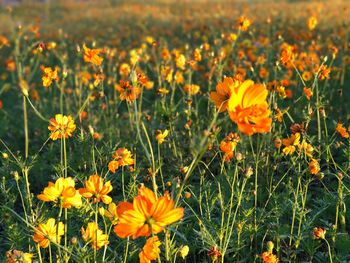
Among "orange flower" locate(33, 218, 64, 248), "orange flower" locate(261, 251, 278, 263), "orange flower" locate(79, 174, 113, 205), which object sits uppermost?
"orange flower" locate(79, 174, 113, 205)

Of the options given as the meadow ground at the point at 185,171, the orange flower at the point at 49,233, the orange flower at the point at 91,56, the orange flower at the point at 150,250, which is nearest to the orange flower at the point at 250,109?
the meadow ground at the point at 185,171

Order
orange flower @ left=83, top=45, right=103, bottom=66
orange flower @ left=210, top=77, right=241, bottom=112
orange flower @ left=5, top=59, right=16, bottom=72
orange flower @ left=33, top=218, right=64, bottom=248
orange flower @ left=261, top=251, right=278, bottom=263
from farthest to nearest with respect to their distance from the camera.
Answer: orange flower @ left=5, top=59, right=16, bottom=72 → orange flower @ left=83, top=45, right=103, bottom=66 → orange flower @ left=261, top=251, right=278, bottom=263 → orange flower @ left=33, top=218, right=64, bottom=248 → orange flower @ left=210, top=77, right=241, bottom=112

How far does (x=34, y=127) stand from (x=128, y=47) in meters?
2.89

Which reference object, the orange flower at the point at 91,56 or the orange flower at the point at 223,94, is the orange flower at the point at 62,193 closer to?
the orange flower at the point at 223,94

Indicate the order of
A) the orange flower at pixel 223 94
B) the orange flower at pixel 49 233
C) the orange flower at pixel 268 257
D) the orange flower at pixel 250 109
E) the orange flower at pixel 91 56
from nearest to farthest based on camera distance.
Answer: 1. the orange flower at pixel 250 109
2. the orange flower at pixel 223 94
3. the orange flower at pixel 49 233
4. the orange flower at pixel 268 257
5. the orange flower at pixel 91 56

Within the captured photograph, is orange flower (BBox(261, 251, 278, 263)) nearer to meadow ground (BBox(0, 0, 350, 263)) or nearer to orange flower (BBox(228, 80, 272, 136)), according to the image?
meadow ground (BBox(0, 0, 350, 263))

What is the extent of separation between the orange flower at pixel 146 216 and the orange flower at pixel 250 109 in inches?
10.5

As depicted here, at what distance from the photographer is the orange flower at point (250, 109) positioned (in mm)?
1245

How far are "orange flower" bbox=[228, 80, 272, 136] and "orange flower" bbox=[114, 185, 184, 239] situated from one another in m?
0.27

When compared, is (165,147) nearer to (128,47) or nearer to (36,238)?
(36,238)

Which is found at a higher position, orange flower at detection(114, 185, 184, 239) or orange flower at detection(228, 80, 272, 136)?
orange flower at detection(228, 80, 272, 136)

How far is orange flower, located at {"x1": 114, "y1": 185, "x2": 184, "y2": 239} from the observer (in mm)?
1247

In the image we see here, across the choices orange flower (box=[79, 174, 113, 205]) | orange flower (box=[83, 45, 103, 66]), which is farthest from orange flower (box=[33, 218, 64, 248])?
orange flower (box=[83, 45, 103, 66])

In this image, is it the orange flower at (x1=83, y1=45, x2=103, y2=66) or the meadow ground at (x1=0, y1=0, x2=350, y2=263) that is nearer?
the meadow ground at (x1=0, y1=0, x2=350, y2=263)
